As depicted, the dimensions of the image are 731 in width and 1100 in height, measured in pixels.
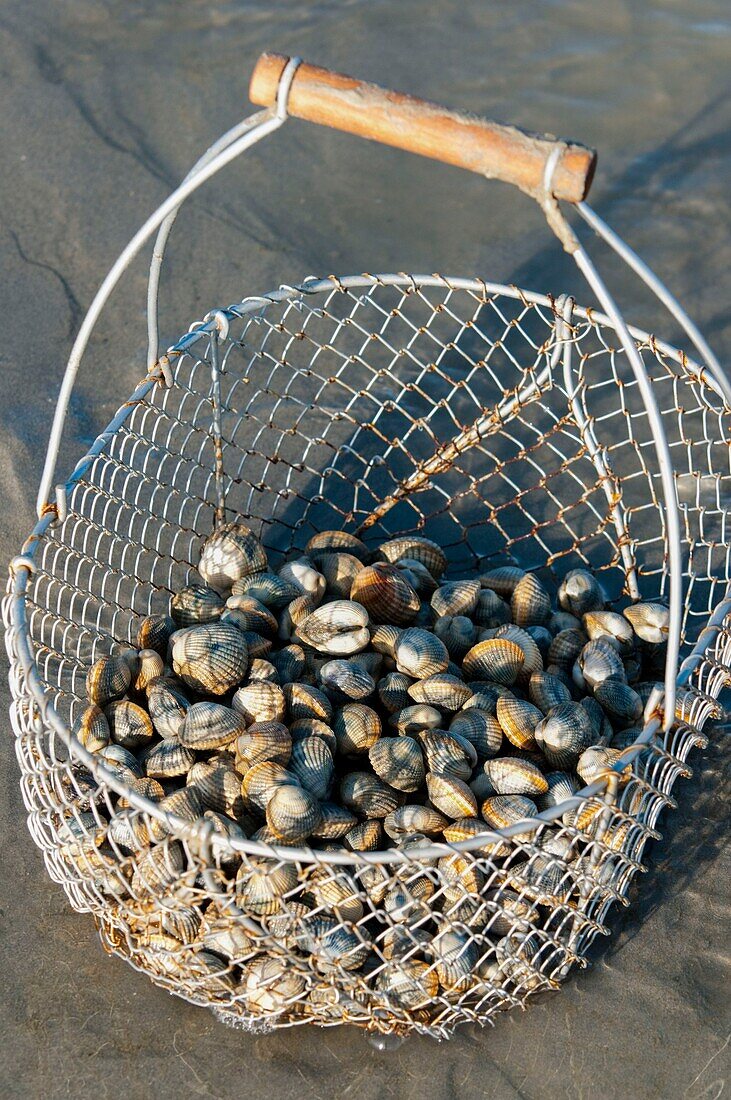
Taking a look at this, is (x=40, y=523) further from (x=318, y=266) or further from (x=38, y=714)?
(x=318, y=266)

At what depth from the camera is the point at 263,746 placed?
104 inches

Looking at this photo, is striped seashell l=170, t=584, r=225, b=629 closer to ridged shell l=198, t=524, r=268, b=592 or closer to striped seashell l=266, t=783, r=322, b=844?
ridged shell l=198, t=524, r=268, b=592

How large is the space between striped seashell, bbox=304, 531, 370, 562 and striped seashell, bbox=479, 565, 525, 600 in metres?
0.42

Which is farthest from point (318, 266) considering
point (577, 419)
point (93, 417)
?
point (577, 419)

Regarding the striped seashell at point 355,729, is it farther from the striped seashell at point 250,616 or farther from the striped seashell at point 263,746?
the striped seashell at point 250,616

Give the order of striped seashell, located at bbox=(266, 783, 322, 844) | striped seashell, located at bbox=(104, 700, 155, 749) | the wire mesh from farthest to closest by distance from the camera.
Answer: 1. striped seashell, located at bbox=(104, 700, 155, 749)
2. striped seashell, located at bbox=(266, 783, 322, 844)
3. the wire mesh

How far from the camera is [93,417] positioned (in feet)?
13.1

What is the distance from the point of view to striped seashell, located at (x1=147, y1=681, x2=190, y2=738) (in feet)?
9.18

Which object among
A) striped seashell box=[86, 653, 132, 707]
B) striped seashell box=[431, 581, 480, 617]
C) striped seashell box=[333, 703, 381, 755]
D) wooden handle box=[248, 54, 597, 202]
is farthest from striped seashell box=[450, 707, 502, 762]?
wooden handle box=[248, 54, 597, 202]

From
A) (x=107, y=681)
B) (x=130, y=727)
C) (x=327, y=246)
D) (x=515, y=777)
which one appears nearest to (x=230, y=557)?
(x=107, y=681)

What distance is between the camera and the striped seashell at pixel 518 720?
2.86 m

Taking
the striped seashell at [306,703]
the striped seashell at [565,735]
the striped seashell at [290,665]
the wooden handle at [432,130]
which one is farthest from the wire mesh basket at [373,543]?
the striped seashell at [290,665]

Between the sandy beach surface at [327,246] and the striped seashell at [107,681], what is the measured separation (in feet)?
1.19

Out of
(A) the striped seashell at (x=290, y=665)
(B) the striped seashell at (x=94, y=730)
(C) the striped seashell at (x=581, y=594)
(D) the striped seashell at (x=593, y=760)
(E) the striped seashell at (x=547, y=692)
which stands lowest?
(B) the striped seashell at (x=94, y=730)
